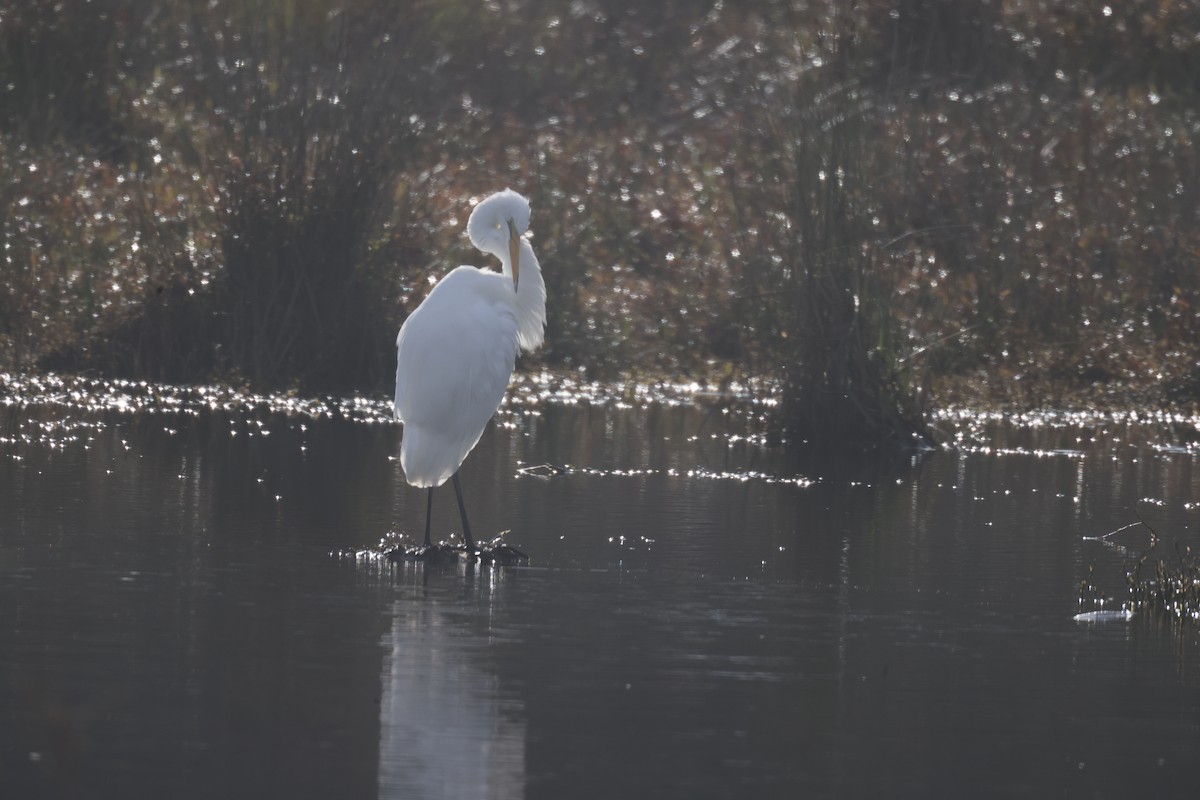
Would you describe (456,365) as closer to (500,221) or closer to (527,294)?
(527,294)

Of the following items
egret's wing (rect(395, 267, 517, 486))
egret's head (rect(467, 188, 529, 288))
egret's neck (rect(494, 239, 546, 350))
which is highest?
egret's head (rect(467, 188, 529, 288))

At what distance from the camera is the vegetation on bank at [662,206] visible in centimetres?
1180

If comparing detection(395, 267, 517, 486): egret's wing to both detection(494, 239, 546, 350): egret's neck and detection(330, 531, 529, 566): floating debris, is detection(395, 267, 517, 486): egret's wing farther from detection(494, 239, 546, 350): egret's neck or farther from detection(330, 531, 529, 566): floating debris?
detection(330, 531, 529, 566): floating debris

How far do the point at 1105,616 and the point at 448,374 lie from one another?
2.94 metres

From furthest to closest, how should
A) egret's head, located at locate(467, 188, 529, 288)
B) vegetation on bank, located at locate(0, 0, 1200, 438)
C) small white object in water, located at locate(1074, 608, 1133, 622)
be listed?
vegetation on bank, located at locate(0, 0, 1200, 438), egret's head, located at locate(467, 188, 529, 288), small white object in water, located at locate(1074, 608, 1133, 622)

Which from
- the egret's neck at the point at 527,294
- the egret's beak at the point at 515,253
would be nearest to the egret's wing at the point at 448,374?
the egret's beak at the point at 515,253

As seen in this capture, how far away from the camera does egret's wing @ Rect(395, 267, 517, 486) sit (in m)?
8.27

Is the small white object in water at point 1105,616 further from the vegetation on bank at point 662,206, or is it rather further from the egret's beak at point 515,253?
the vegetation on bank at point 662,206

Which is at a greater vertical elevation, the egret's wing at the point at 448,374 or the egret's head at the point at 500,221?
the egret's head at the point at 500,221

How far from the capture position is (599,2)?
28391 millimetres

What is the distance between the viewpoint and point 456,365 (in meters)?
8.38

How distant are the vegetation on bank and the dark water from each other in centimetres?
195

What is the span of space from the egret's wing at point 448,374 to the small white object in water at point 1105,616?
2775 millimetres

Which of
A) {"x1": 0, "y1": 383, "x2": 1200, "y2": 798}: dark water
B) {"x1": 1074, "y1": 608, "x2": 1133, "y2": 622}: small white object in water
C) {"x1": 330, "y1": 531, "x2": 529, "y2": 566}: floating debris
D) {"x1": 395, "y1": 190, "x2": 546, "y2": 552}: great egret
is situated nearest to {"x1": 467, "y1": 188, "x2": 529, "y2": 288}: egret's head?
{"x1": 395, "y1": 190, "x2": 546, "y2": 552}: great egret
